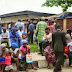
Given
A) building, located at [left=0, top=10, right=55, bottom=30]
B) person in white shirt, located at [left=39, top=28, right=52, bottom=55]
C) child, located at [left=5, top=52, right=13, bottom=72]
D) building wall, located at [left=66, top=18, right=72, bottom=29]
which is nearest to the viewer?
child, located at [left=5, top=52, right=13, bottom=72]

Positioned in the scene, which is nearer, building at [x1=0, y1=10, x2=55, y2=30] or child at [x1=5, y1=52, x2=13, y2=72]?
child at [x1=5, y1=52, x2=13, y2=72]

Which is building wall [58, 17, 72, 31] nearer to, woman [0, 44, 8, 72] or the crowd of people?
the crowd of people

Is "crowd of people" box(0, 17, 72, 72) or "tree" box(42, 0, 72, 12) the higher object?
"tree" box(42, 0, 72, 12)

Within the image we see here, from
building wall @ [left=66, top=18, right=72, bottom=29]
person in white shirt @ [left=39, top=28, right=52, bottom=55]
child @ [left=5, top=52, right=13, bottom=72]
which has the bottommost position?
child @ [left=5, top=52, right=13, bottom=72]

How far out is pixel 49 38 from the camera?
29.1 ft

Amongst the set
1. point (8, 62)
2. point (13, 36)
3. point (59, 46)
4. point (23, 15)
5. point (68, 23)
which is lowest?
point (8, 62)

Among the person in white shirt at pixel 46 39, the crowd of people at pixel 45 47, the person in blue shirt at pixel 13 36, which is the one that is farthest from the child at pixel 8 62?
the person in blue shirt at pixel 13 36

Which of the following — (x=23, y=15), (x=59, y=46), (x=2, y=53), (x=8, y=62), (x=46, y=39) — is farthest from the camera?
(x=23, y=15)

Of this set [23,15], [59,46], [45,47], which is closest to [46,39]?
[45,47]

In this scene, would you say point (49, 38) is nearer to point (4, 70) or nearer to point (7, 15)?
point (4, 70)

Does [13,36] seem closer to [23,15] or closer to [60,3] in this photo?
[23,15]

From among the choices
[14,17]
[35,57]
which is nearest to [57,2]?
[14,17]

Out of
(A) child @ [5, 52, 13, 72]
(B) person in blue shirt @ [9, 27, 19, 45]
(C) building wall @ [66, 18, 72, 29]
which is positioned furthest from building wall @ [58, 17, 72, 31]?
(A) child @ [5, 52, 13, 72]

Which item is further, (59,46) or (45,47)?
(45,47)
